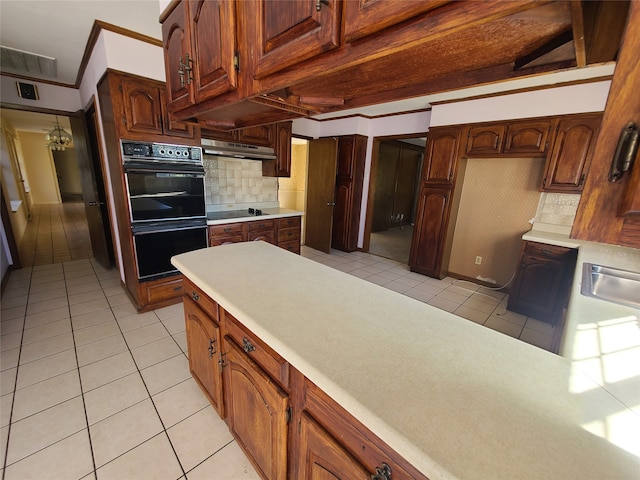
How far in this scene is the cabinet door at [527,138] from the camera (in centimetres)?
274

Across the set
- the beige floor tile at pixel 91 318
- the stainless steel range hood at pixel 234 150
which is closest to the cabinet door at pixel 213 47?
the stainless steel range hood at pixel 234 150

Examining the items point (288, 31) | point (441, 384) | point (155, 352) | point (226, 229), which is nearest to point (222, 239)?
point (226, 229)

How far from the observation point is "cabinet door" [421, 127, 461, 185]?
3330 mm

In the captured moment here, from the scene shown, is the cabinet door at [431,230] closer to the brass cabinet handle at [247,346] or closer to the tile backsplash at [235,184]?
the tile backsplash at [235,184]

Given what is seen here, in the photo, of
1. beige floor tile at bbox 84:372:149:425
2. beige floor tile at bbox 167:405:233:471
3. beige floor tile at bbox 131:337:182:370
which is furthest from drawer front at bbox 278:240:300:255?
beige floor tile at bbox 167:405:233:471

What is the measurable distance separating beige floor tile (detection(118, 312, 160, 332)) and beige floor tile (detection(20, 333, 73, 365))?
36 centimetres

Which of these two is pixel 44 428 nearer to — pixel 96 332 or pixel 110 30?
pixel 96 332

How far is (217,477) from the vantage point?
127cm

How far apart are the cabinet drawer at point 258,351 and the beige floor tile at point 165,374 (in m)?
1.04

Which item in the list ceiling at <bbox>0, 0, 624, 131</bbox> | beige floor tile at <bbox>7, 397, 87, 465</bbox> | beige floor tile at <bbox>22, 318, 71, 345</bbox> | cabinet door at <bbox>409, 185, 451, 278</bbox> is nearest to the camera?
beige floor tile at <bbox>7, 397, 87, 465</bbox>

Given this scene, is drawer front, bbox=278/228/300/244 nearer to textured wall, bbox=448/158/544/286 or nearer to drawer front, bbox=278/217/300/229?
drawer front, bbox=278/217/300/229

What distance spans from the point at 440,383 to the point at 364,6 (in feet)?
3.20

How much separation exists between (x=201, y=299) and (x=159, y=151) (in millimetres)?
1773

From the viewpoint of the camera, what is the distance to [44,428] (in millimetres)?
1455
